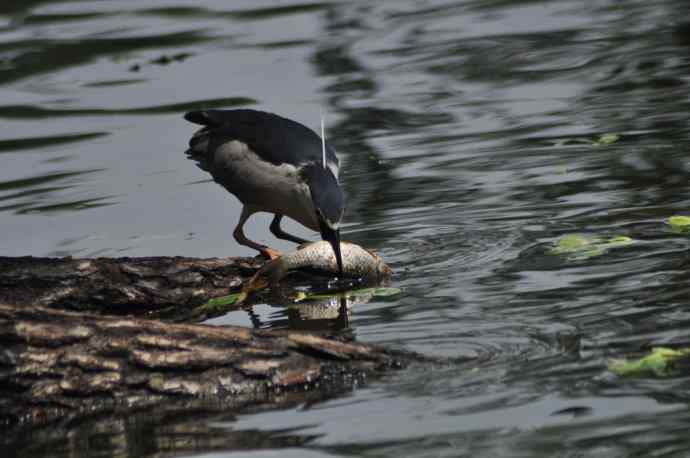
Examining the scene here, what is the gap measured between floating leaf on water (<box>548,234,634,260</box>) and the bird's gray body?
1466mm

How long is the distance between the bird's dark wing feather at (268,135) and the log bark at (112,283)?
3.38ft

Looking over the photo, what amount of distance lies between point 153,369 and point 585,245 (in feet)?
10.3

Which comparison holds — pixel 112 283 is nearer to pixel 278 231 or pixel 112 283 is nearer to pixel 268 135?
pixel 268 135

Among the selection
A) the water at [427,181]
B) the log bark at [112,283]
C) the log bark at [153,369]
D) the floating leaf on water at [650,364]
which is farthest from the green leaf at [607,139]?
the log bark at [153,369]

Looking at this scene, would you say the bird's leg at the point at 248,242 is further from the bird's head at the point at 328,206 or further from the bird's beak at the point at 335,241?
the bird's beak at the point at 335,241

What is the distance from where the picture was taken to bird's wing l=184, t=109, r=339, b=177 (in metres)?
8.84

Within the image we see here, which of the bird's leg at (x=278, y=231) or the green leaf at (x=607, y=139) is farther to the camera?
the green leaf at (x=607, y=139)

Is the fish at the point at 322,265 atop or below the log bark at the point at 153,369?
below

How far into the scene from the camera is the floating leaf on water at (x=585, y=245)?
7988 mm

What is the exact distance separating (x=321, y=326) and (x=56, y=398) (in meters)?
1.82

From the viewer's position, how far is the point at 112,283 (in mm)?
7809

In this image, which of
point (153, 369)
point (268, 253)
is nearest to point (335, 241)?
point (268, 253)

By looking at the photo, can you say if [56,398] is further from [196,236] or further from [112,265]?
[196,236]

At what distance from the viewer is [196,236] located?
9859mm
